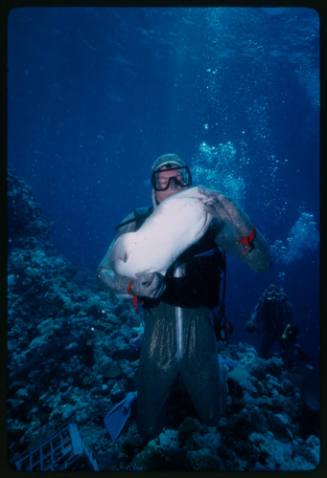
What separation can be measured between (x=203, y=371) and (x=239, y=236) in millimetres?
1393

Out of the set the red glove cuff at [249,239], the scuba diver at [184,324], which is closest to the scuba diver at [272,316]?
the scuba diver at [184,324]

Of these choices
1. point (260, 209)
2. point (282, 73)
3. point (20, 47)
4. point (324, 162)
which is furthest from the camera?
point (260, 209)

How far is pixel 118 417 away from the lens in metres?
3.25

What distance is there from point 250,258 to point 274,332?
18.8 feet

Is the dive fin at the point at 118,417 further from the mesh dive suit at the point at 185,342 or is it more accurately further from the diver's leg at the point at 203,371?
the diver's leg at the point at 203,371

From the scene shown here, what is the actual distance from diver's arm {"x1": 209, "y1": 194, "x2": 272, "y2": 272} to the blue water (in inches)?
135

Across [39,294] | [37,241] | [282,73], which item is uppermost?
[282,73]

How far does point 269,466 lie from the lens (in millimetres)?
2557

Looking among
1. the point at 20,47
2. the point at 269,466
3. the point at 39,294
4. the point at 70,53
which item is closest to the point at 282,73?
the point at 70,53

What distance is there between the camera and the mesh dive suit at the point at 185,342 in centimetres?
271

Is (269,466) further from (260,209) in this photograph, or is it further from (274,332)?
(260,209)

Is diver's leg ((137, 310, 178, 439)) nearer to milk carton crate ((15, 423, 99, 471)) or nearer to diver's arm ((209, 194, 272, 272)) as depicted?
milk carton crate ((15, 423, 99, 471))

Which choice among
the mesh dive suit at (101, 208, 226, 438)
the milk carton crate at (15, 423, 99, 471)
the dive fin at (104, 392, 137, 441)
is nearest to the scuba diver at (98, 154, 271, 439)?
the mesh dive suit at (101, 208, 226, 438)

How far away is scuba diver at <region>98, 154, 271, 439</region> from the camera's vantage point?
270 cm
